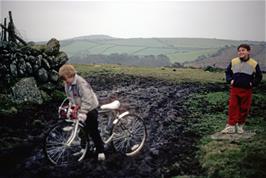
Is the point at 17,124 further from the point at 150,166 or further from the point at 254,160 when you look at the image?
the point at 254,160

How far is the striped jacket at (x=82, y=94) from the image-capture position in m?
7.62

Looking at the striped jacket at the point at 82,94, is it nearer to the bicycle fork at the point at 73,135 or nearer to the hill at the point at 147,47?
the bicycle fork at the point at 73,135

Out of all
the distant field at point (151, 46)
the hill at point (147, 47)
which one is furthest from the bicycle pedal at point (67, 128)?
the distant field at point (151, 46)

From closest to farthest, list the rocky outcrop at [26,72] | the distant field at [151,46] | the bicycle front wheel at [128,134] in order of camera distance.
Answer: the bicycle front wheel at [128,134], the rocky outcrop at [26,72], the distant field at [151,46]

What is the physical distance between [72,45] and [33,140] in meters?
40.5

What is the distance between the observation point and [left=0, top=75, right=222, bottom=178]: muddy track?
7613 millimetres

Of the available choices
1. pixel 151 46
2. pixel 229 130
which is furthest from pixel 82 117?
pixel 151 46

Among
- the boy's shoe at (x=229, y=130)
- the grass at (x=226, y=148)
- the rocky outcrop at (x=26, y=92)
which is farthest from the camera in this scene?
the rocky outcrop at (x=26, y=92)

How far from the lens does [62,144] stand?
773 centimetres

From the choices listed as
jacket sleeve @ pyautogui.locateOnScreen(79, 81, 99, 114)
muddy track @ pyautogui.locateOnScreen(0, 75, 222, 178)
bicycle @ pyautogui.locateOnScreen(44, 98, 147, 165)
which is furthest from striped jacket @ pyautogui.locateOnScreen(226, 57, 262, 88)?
jacket sleeve @ pyautogui.locateOnScreen(79, 81, 99, 114)

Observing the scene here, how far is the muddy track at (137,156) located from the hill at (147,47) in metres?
25.0

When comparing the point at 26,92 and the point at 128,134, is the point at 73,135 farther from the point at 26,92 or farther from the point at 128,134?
the point at 26,92

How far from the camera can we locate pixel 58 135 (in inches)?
300

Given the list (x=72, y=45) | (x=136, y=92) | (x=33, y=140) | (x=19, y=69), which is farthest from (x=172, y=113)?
(x=72, y=45)
